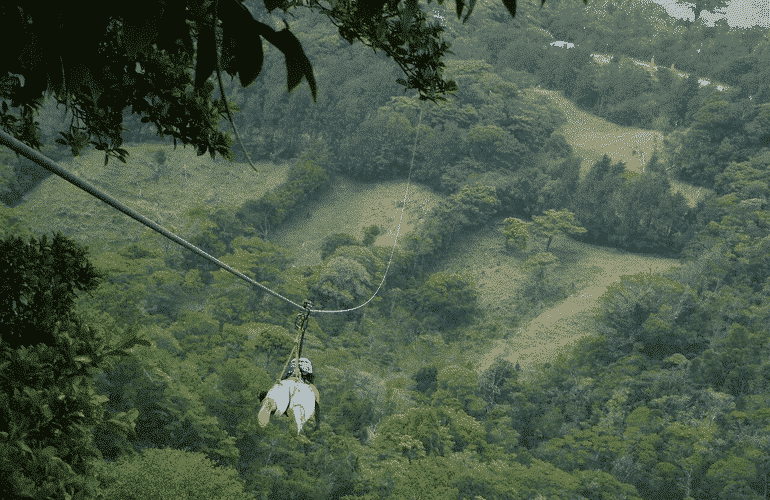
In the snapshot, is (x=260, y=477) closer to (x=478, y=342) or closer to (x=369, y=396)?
(x=369, y=396)

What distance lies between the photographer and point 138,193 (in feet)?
90.5

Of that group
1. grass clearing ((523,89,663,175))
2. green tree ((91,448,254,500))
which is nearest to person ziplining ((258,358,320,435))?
green tree ((91,448,254,500))

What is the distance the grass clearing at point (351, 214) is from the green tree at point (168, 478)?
1378cm

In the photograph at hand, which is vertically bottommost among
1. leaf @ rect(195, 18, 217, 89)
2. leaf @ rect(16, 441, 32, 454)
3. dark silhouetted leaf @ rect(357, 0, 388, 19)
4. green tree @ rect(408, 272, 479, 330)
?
green tree @ rect(408, 272, 479, 330)

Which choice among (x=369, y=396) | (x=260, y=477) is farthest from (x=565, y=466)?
(x=260, y=477)

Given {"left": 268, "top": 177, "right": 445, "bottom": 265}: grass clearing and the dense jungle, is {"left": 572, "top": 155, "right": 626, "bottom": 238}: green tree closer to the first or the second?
the dense jungle

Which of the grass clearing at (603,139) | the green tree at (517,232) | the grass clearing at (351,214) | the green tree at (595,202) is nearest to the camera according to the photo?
the green tree at (517,232)

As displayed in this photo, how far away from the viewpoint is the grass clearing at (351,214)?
26.7 m

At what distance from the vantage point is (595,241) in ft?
82.3

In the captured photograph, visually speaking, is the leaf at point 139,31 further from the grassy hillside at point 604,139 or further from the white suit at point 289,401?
the grassy hillside at point 604,139

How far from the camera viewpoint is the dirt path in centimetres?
2023

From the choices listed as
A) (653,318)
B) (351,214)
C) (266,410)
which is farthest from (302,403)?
(351,214)

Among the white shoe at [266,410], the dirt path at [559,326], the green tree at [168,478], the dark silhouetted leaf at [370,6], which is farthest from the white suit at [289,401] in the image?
the dirt path at [559,326]

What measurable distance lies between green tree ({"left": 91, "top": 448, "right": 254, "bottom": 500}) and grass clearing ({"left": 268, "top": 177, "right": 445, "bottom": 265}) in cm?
1378
